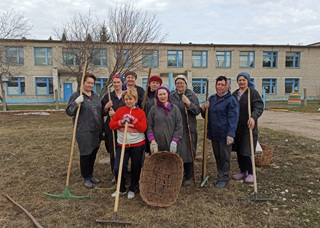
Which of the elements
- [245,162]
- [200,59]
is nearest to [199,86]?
[200,59]

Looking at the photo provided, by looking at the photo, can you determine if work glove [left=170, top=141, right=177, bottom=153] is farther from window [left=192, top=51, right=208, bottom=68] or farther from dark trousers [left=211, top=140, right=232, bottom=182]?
window [left=192, top=51, right=208, bottom=68]

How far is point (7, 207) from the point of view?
3.18 metres

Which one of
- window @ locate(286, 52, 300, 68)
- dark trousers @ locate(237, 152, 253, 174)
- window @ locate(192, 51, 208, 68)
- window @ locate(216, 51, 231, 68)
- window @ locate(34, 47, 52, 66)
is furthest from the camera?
window @ locate(286, 52, 300, 68)

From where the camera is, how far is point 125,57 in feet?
37.6

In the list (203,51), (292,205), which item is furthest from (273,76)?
(292,205)

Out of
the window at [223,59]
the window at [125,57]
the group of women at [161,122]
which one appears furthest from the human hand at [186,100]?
the window at [223,59]

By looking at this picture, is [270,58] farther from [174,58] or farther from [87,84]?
[87,84]

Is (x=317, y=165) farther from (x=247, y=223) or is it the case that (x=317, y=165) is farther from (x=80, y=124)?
(x=80, y=124)

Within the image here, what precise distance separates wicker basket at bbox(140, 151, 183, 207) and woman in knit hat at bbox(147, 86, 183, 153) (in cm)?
16

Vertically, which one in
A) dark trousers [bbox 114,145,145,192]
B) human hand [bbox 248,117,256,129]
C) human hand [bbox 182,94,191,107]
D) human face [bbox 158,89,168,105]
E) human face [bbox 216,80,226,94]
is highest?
human face [bbox 216,80,226,94]

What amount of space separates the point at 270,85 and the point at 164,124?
25.6m

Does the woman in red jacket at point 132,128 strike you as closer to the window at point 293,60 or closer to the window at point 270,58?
the window at point 270,58

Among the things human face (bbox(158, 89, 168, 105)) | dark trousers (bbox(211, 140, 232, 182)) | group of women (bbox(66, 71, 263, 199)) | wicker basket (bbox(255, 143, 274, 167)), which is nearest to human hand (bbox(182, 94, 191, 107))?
group of women (bbox(66, 71, 263, 199))

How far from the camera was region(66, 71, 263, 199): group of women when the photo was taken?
337 cm
